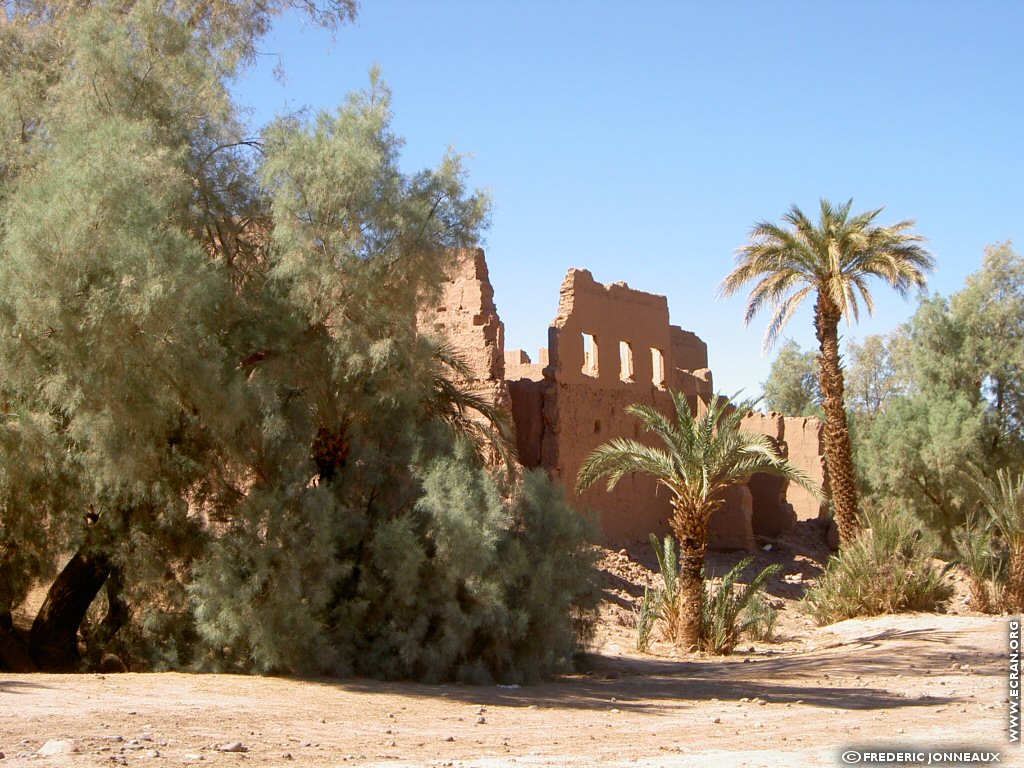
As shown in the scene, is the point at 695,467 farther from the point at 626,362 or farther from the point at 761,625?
the point at 626,362

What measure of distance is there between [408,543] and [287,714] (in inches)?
123

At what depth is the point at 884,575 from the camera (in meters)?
18.5

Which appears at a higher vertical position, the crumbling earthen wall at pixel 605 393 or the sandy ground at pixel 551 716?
the crumbling earthen wall at pixel 605 393

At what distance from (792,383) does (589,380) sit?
33460 mm

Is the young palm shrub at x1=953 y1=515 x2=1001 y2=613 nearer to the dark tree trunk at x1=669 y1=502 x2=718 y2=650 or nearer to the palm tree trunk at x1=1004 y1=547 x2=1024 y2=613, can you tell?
the palm tree trunk at x1=1004 y1=547 x2=1024 y2=613

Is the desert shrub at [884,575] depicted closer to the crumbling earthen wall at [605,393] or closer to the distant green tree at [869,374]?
the crumbling earthen wall at [605,393]

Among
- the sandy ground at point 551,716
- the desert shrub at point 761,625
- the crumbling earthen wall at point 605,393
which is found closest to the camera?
the sandy ground at point 551,716

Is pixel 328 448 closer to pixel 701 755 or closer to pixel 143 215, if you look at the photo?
pixel 143 215

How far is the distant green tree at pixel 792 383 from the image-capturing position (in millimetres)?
54375

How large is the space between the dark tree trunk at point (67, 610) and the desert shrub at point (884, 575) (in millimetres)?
11866

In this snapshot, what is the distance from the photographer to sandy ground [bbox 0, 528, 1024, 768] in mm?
7578

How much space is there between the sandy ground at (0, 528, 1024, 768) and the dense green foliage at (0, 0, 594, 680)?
0.96m

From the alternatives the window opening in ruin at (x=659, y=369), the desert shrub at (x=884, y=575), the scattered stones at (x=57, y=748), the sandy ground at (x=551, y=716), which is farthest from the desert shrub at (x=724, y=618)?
the scattered stones at (x=57, y=748)
